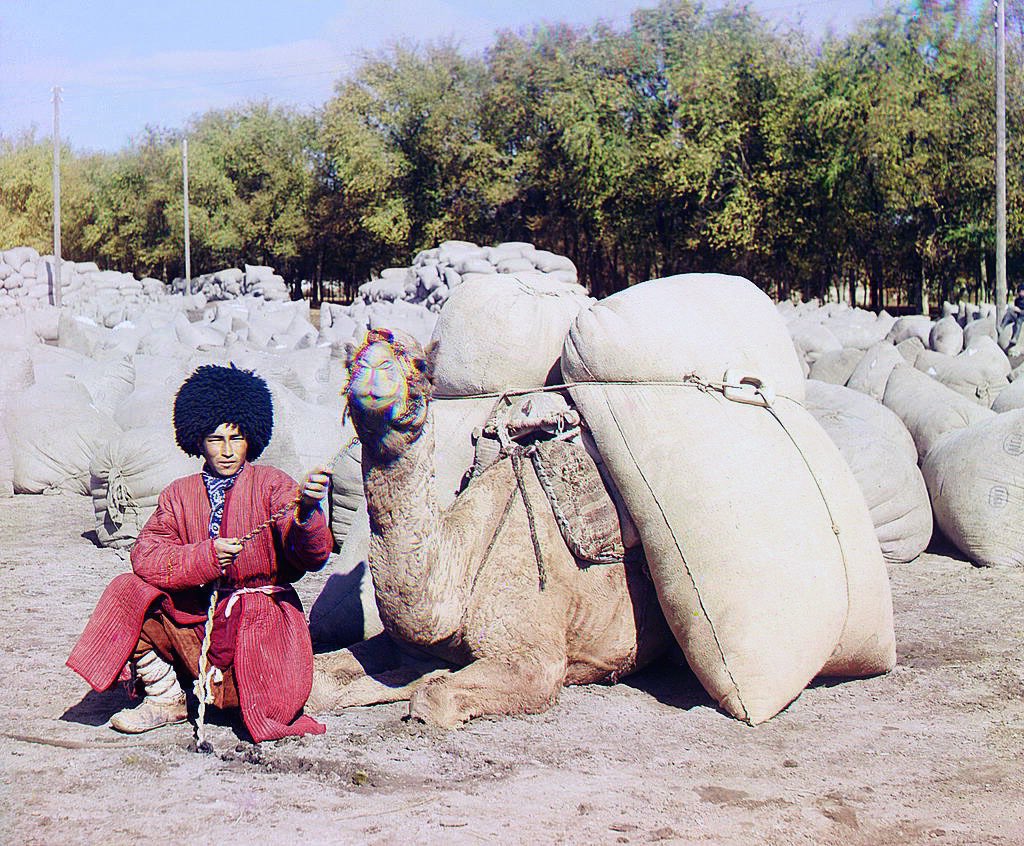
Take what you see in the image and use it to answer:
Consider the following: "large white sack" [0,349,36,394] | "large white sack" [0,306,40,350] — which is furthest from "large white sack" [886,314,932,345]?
"large white sack" [0,306,40,350]

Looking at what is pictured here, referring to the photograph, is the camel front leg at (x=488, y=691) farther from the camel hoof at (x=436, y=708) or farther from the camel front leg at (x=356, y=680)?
the camel front leg at (x=356, y=680)

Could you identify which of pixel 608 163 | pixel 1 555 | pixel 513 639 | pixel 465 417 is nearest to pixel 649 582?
pixel 513 639

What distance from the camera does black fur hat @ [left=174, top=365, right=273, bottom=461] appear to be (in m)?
4.04

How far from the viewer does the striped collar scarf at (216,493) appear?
4.06m

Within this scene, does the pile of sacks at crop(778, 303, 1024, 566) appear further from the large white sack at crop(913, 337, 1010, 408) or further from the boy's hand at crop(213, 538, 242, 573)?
the boy's hand at crop(213, 538, 242, 573)

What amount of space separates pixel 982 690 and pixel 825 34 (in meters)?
31.6

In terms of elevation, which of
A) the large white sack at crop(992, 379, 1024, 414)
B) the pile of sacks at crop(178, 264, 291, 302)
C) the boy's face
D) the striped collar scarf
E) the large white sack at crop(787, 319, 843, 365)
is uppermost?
the pile of sacks at crop(178, 264, 291, 302)

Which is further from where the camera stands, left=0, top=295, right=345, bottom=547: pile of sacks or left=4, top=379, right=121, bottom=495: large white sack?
left=4, top=379, right=121, bottom=495: large white sack

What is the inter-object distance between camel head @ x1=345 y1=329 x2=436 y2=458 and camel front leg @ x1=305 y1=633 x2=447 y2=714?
1067 millimetres

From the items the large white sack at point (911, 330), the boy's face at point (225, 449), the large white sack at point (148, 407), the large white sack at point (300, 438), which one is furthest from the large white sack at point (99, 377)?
the large white sack at point (911, 330)

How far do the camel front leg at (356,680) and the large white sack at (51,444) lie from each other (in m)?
5.04

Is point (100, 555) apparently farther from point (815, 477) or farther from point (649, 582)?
point (815, 477)

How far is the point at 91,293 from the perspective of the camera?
34469mm

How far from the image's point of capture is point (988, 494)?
6609 mm
